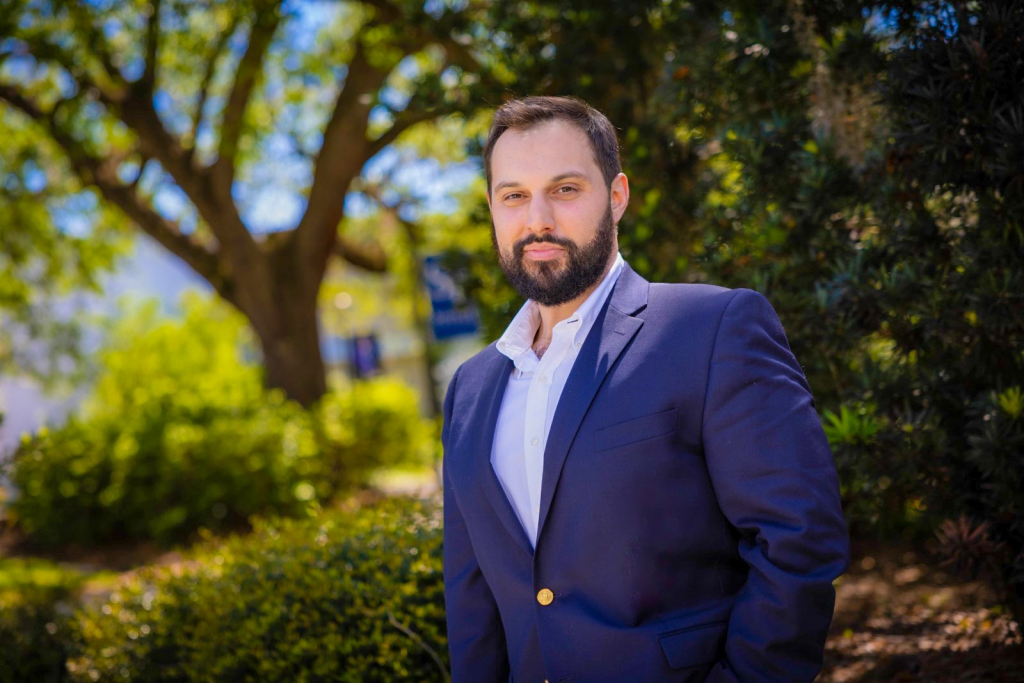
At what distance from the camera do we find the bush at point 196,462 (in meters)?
10.1

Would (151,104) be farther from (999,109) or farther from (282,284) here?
(999,109)

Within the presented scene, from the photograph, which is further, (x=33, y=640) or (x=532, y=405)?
(x=33, y=640)

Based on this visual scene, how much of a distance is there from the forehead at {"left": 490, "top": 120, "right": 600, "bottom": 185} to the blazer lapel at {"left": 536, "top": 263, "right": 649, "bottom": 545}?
36 centimetres

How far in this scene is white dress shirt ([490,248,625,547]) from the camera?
2.28 metres

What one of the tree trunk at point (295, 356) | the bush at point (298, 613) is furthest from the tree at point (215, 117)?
the bush at point (298, 613)

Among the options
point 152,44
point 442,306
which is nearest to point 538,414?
point 442,306

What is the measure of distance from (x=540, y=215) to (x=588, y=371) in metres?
0.45

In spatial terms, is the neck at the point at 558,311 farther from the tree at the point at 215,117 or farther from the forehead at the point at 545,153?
the tree at the point at 215,117

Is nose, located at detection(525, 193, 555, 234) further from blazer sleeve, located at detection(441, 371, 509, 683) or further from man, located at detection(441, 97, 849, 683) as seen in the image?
blazer sleeve, located at detection(441, 371, 509, 683)

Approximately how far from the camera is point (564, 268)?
Answer: 236 centimetres

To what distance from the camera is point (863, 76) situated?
3.66 meters

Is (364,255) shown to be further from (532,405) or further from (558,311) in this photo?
(532,405)

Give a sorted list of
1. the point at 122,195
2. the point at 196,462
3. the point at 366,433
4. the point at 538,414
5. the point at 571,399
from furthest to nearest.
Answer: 1. the point at 366,433
2. the point at 122,195
3. the point at 196,462
4. the point at 538,414
5. the point at 571,399

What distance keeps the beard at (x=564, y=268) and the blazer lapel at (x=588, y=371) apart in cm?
9
